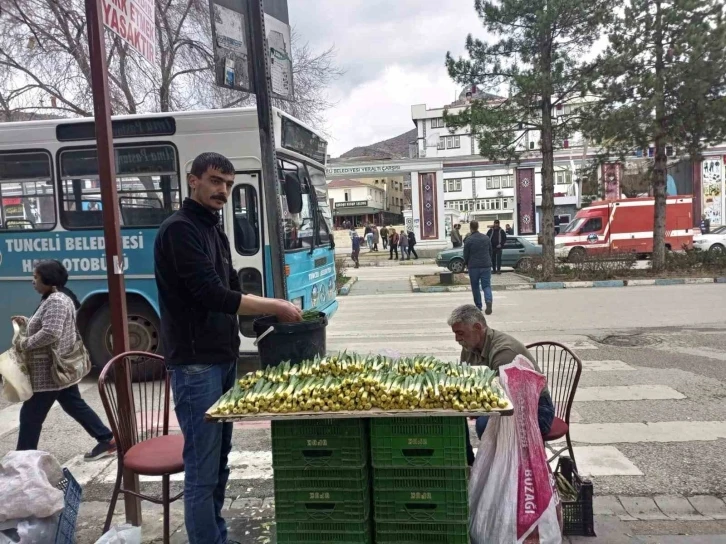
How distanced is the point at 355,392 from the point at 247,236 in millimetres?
5094

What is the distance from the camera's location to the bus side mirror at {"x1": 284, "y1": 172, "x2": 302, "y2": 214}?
6980 millimetres

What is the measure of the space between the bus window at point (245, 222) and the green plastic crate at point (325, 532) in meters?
4.99

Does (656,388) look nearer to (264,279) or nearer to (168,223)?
(264,279)

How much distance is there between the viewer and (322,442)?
113 inches

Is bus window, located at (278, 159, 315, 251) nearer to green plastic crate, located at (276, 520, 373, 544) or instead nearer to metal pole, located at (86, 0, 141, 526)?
metal pole, located at (86, 0, 141, 526)

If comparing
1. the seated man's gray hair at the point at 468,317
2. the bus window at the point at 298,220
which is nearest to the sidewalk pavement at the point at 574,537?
the seated man's gray hair at the point at 468,317

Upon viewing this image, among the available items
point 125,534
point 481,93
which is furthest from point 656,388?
point 481,93

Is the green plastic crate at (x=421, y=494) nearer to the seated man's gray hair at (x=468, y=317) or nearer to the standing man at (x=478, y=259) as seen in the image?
the seated man's gray hair at (x=468, y=317)

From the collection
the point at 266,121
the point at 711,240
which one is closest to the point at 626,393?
the point at 266,121

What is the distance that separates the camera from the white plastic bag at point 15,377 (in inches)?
175

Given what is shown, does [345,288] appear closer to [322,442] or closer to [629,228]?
[629,228]

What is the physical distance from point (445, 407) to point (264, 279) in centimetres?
507

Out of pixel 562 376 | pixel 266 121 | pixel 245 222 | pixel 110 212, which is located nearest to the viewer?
pixel 110 212

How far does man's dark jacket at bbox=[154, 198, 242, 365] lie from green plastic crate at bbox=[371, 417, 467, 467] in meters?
0.94
